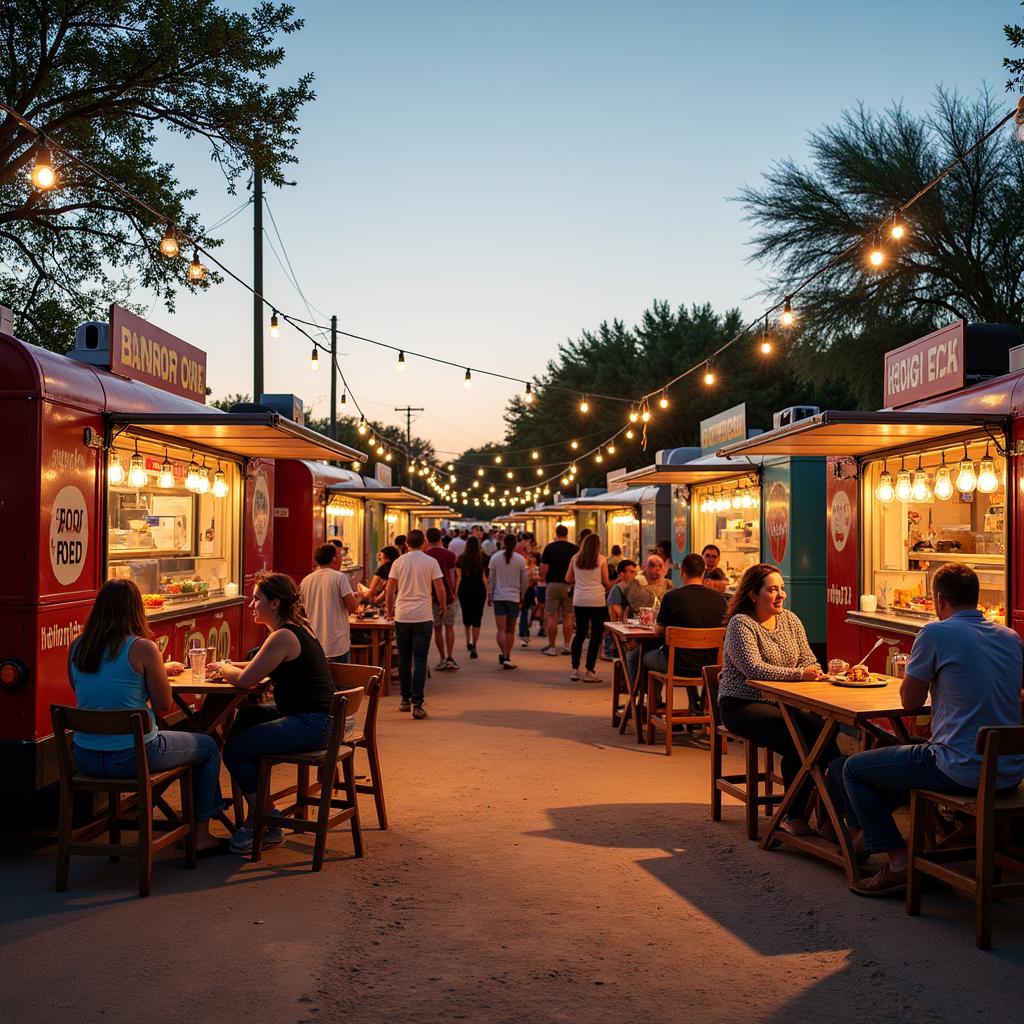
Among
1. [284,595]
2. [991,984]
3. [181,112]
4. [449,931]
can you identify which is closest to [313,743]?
[284,595]

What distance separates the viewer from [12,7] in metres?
13.4

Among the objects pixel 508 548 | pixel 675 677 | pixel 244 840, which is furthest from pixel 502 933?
pixel 508 548

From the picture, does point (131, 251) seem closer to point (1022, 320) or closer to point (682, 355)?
point (1022, 320)

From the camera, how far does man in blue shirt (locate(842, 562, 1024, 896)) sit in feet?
15.5

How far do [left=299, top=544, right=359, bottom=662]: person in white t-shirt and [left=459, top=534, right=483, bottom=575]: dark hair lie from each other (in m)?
5.06

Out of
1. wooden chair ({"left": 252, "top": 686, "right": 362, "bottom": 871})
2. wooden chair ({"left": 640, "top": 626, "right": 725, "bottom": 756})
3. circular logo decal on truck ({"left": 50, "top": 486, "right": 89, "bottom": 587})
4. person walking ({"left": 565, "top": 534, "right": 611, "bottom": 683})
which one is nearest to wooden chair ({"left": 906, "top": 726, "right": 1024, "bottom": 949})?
wooden chair ({"left": 252, "top": 686, "right": 362, "bottom": 871})

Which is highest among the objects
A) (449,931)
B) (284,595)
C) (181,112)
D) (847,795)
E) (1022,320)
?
(181,112)

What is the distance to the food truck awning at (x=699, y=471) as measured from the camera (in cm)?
1369

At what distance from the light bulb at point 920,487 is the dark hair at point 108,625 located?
20.1 ft

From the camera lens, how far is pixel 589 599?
41.9 ft

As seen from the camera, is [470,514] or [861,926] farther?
[470,514]

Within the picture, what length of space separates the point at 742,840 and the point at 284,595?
9.81 ft

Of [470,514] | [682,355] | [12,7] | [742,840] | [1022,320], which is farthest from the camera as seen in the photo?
[470,514]

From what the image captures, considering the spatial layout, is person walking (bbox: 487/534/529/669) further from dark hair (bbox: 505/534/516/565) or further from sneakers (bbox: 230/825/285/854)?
sneakers (bbox: 230/825/285/854)
